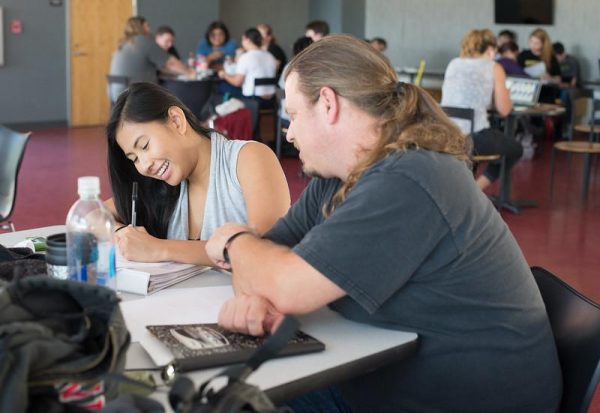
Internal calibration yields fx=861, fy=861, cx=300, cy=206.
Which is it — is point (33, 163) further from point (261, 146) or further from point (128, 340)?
point (128, 340)

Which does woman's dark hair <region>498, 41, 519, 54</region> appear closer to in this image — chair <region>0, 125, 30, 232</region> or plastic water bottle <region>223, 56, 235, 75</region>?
plastic water bottle <region>223, 56, 235, 75</region>

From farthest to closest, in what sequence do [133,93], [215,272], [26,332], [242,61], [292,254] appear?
1. [242,61]
2. [133,93]
3. [215,272]
4. [292,254]
5. [26,332]

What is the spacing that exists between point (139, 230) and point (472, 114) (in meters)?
4.10

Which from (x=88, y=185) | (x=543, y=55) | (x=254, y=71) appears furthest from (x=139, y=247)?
(x=543, y=55)

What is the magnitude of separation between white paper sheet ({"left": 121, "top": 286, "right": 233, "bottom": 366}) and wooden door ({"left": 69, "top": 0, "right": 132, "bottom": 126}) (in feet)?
30.9

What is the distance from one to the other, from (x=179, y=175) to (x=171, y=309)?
0.68 m

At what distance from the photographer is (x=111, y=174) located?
2.50 metres

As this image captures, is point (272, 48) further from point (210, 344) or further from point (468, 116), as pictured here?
point (210, 344)

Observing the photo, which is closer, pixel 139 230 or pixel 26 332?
pixel 26 332

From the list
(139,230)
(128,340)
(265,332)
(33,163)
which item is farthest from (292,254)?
(33,163)

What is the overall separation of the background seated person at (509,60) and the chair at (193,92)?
3504 mm

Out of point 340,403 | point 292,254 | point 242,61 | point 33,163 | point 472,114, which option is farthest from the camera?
point 242,61

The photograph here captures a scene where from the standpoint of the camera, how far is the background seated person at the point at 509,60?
381 inches

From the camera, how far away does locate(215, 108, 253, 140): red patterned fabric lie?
770 centimetres
